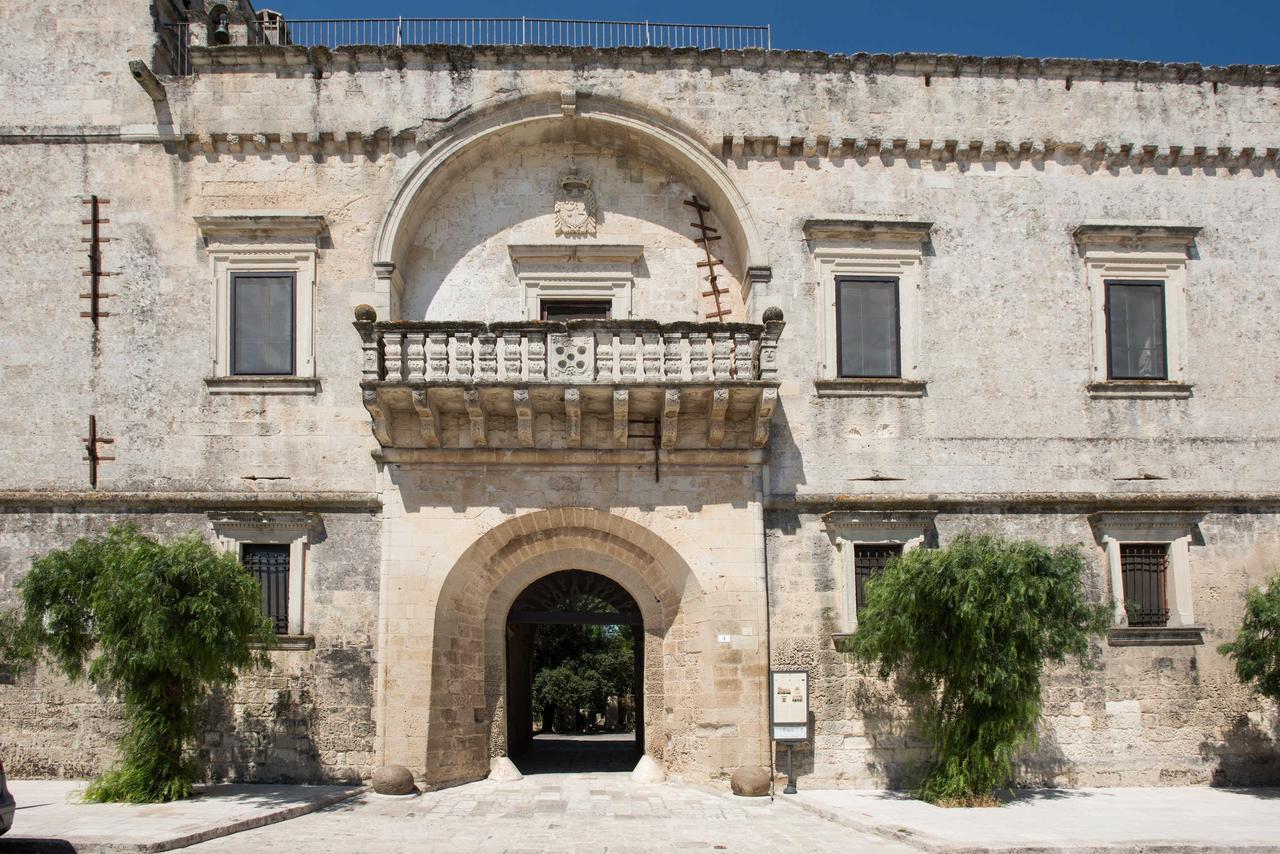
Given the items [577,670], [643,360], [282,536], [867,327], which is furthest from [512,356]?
Result: [577,670]

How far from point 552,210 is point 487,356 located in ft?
10.2

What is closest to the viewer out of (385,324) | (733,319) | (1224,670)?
(385,324)

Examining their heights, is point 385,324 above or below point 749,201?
below

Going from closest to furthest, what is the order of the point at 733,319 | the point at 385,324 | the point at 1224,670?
the point at 385,324, the point at 1224,670, the point at 733,319

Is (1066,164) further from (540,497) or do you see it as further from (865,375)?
(540,497)

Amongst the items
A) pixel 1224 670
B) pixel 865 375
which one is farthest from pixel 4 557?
pixel 1224 670

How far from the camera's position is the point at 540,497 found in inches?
627

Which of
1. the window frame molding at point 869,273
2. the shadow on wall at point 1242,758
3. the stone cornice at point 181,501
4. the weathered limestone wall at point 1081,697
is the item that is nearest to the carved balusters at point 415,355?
the stone cornice at point 181,501

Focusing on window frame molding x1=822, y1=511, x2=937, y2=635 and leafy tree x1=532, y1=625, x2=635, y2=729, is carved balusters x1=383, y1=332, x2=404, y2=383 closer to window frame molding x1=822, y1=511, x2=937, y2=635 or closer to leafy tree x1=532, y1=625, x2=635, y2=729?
window frame molding x1=822, y1=511, x2=937, y2=635

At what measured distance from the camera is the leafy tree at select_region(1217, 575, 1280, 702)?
15079 mm

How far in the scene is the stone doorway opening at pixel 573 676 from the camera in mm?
17203

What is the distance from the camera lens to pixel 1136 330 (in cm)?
1702

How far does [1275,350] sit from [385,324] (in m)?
12.7

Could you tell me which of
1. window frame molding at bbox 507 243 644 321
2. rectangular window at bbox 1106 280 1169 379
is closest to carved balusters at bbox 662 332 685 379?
window frame molding at bbox 507 243 644 321
